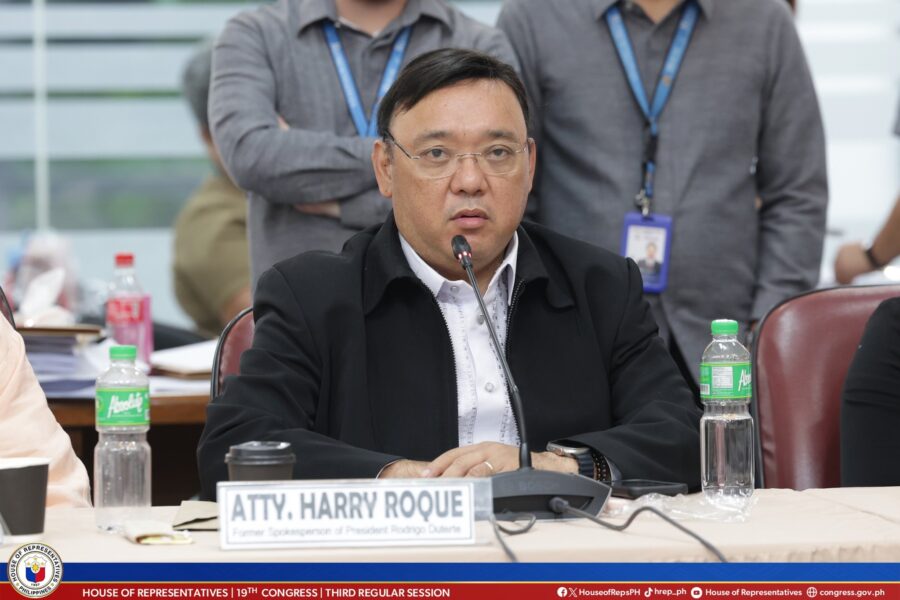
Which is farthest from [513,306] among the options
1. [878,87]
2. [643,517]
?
[878,87]

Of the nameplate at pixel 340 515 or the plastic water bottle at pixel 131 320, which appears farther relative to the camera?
the plastic water bottle at pixel 131 320

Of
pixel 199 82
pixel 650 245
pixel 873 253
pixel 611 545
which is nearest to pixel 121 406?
pixel 611 545

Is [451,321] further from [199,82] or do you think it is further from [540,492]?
[199,82]

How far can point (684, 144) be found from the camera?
3232 millimetres

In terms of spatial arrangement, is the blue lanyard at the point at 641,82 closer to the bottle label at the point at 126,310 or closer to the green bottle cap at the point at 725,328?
the green bottle cap at the point at 725,328

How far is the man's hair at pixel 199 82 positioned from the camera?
14.4ft

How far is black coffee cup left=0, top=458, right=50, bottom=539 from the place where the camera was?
62.9 inches

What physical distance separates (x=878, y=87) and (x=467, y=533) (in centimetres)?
639

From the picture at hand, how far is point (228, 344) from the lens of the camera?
2.59 metres

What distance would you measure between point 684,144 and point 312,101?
87cm

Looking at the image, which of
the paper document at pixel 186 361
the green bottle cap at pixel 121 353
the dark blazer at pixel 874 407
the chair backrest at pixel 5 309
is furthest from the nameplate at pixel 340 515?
the paper document at pixel 186 361

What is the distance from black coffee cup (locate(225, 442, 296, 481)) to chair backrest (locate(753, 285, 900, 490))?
119 centimetres

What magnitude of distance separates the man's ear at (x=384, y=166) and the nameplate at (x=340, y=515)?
1.02m

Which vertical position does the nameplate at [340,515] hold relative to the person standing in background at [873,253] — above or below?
below
